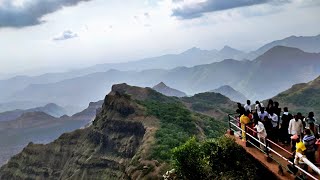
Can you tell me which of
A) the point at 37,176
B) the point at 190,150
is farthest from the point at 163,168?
the point at 37,176

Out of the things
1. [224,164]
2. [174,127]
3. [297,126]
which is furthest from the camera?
[174,127]

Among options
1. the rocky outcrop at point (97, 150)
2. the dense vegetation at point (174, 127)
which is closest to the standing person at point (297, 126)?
the dense vegetation at point (174, 127)

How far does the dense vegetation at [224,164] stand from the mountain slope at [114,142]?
38.4 metres

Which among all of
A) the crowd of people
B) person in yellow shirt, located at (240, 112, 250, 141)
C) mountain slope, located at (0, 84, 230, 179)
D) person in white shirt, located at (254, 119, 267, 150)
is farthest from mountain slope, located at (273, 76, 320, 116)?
person in white shirt, located at (254, 119, 267, 150)

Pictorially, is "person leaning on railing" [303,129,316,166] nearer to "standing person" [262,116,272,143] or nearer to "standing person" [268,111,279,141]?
"standing person" [262,116,272,143]

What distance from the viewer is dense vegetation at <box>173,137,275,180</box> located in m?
18.5

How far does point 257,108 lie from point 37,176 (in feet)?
336

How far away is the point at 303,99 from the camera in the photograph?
18400 centimetres

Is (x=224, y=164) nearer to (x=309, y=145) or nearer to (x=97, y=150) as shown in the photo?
(x=309, y=145)

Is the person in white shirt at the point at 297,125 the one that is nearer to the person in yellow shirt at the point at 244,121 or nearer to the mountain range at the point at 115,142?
the person in yellow shirt at the point at 244,121

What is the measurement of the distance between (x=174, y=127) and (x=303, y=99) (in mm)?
122811

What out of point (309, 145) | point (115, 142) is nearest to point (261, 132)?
point (309, 145)

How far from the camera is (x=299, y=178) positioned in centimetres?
1499

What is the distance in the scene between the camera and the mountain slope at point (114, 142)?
244ft
